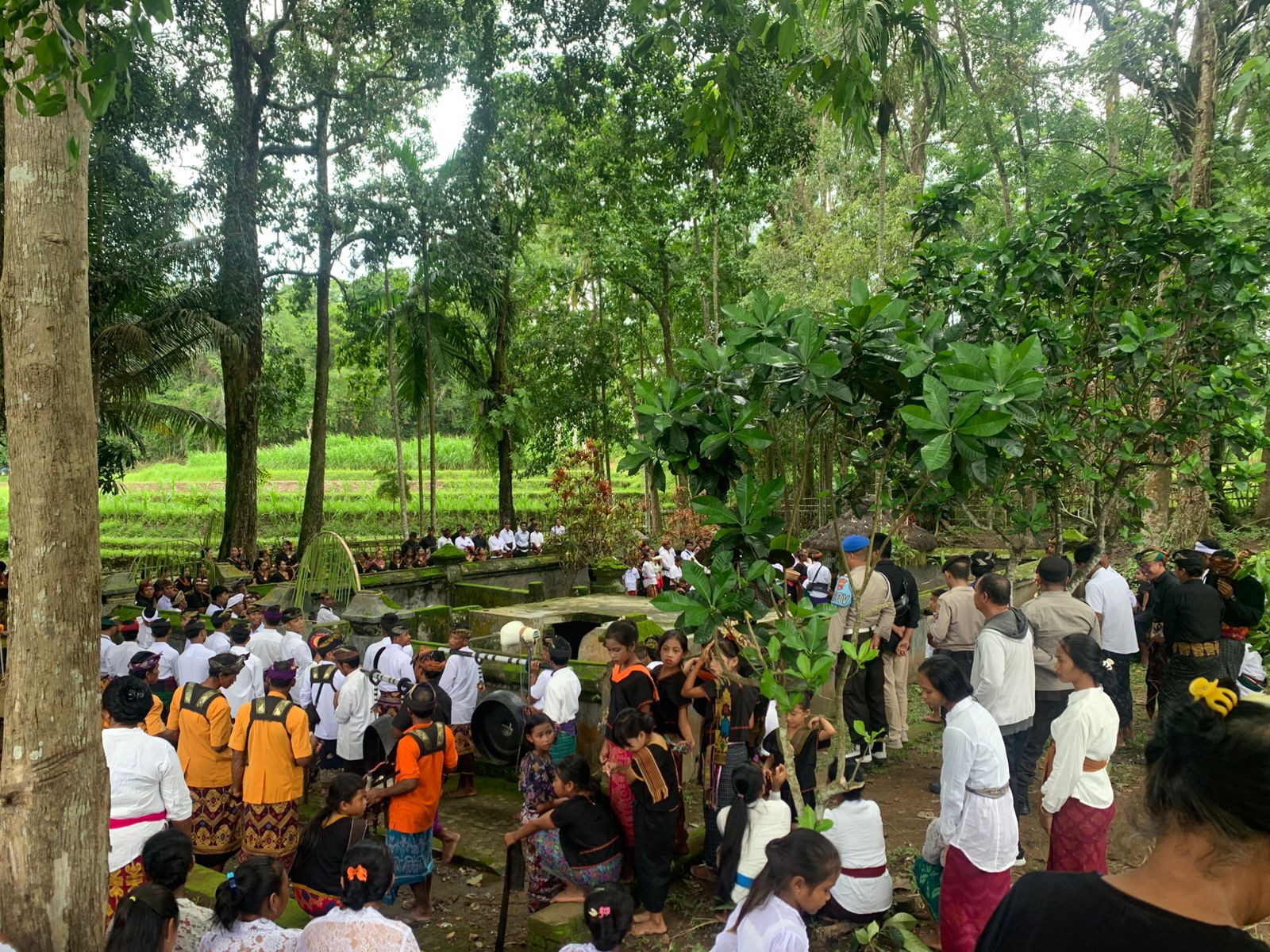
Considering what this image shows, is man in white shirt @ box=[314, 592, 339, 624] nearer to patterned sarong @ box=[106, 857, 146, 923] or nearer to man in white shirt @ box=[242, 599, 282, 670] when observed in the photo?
man in white shirt @ box=[242, 599, 282, 670]

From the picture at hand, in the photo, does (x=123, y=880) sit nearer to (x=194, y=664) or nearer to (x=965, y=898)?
(x=194, y=664)

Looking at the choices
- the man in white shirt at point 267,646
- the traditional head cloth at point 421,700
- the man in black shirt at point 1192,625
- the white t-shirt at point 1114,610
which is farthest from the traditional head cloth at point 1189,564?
the man in white shirt at point 267,646

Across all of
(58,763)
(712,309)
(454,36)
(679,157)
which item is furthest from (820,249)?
(58,763)

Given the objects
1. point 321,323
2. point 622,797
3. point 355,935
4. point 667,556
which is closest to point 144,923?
point 355,935

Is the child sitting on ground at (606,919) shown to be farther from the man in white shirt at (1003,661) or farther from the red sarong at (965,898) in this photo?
the man in white shirt at (1003,661)

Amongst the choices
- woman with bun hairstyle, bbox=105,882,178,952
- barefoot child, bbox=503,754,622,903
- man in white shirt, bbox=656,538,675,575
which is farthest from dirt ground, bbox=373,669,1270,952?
man in white shirt, bbox=656,538,675,575

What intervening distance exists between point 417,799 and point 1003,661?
3591mm

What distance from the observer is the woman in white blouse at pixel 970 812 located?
4.04 meters

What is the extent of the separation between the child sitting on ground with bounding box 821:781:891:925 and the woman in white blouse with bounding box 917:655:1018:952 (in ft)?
1.24

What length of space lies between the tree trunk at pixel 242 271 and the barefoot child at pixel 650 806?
12.6m

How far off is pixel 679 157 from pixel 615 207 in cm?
631

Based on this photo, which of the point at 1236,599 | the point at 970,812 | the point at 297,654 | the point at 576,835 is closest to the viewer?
the point at 970,812

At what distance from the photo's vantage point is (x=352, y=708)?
22.4ft

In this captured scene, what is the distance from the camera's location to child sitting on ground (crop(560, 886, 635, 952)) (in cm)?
338
